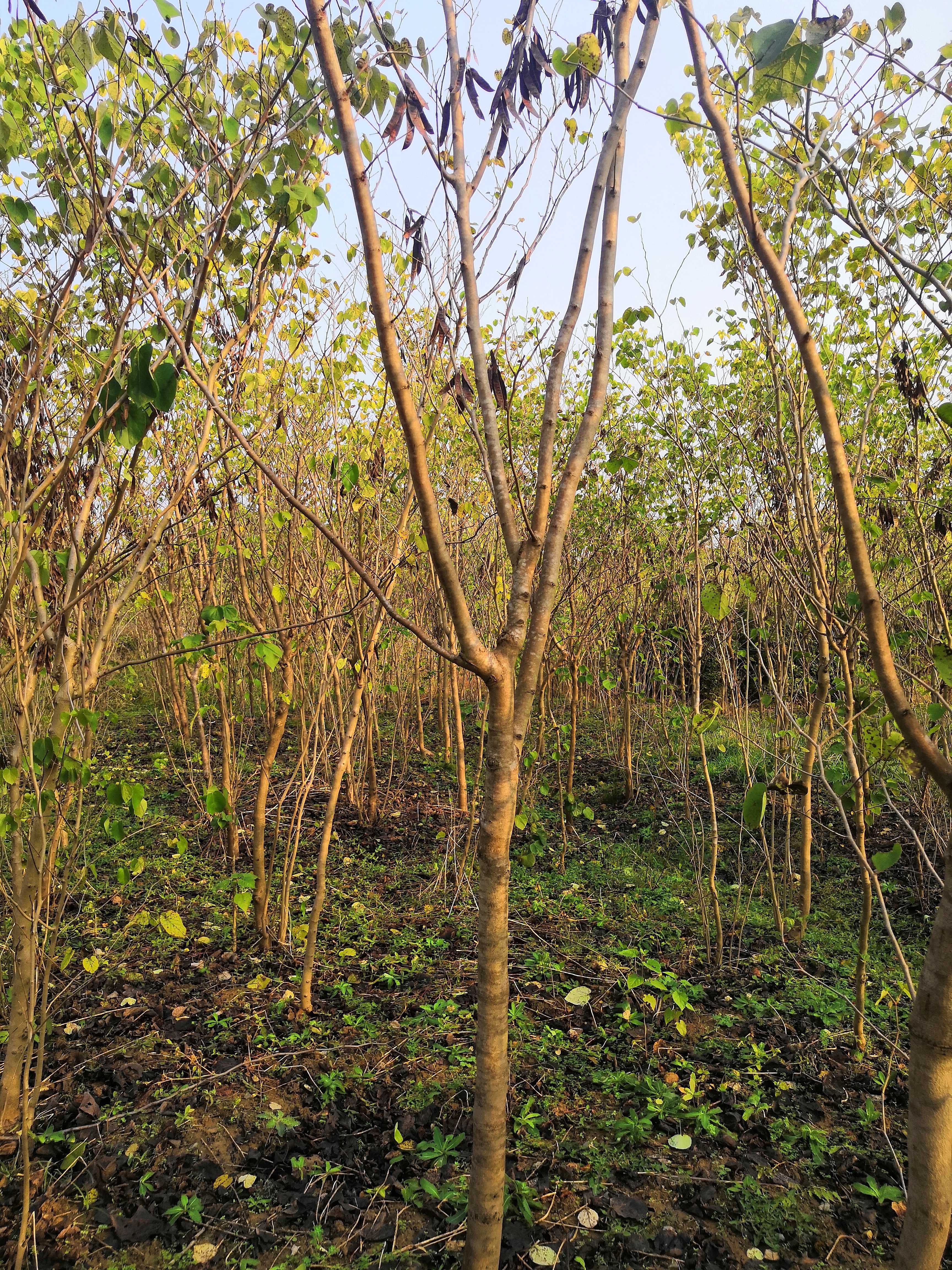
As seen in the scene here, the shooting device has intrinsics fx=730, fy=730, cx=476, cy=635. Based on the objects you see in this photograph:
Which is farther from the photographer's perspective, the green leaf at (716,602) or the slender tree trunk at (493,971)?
the green leaf at (716,602)

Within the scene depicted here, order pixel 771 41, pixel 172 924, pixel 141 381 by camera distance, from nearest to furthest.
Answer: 1. pixel 771 41
2. pixel 141 381
3. pixel 172 924

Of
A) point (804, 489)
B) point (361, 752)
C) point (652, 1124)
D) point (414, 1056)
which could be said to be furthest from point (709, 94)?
point (361, 752)

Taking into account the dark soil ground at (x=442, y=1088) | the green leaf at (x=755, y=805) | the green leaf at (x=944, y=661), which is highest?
the green leaf at (x=944, y=661)

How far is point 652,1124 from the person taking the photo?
262 centimetres

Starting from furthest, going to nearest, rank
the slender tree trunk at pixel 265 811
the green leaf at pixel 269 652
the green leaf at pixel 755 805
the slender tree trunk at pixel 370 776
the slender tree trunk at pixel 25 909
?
1. the slender tree trunk at pixel 370 776
2. the slender tree trunk at pixel 265 811
3. the slender tree trunk at pixel 25 909
4. the green leaf at pixel 269 652
5. the green leaf at pixel 755 805

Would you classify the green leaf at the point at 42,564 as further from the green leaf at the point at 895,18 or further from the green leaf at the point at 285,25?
the green leaf at the point at 895,18

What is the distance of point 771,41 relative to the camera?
46.9 inches

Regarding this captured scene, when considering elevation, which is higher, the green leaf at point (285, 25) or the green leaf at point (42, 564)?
the green leaf at point (285, 25)

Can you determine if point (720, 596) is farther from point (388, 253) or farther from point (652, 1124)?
point (388, 253)

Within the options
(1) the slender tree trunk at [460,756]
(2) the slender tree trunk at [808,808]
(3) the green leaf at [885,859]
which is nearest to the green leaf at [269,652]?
(3) the green leaf at [885,859]

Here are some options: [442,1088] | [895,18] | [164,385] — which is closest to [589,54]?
[895,18]

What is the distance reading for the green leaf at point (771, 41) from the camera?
1170 millimetres

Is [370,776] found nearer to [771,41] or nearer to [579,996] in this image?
[579,996]

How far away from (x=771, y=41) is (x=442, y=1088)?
3.20m
